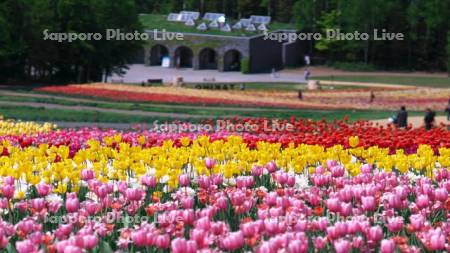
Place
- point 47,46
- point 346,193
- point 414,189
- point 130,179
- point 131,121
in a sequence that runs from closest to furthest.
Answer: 1. point 346,193
2. point 414,189
3. point 130,179
4. point 131,121
5. point 47,46

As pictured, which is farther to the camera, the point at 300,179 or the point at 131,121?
the point at 131,121

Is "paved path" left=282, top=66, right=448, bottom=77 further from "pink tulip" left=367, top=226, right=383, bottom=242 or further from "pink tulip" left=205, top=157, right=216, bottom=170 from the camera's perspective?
"pink tulip" left=367, top=226, right=383, bottom=242

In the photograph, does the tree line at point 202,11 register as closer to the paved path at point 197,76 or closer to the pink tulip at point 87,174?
the paved path at point 197,76

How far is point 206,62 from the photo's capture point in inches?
3536

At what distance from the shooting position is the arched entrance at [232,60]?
8612 cm

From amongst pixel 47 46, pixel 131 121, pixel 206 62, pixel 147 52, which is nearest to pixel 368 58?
pixel 206 62

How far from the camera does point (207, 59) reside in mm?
90500

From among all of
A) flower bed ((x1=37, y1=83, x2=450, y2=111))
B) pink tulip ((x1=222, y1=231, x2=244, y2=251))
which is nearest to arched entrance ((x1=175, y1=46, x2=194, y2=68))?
flower bed ((x1=37, y1=83, x2=450, y2=111))

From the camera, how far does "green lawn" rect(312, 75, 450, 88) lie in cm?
6850

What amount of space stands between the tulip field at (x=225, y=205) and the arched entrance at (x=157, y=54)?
80.5 m

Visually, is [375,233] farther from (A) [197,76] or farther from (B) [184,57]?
(B) [184,57]

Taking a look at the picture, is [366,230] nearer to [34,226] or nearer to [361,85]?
[34,226]

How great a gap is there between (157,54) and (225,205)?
85.6 metres

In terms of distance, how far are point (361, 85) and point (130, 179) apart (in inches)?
2281
